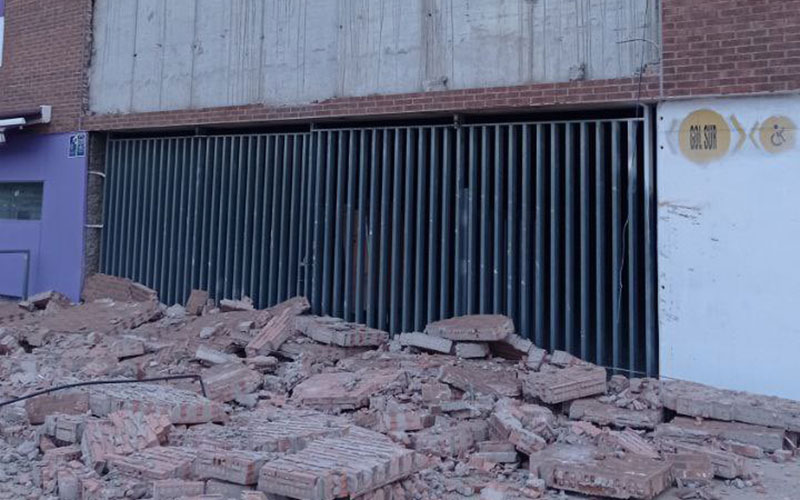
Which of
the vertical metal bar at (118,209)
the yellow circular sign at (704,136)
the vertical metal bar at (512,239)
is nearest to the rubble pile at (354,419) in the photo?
the vertical metal bar at (512,239)

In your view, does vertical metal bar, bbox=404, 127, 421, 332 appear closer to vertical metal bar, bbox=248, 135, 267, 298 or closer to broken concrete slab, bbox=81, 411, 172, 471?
vertical metal bar, bbox=248, 135, 267, 298

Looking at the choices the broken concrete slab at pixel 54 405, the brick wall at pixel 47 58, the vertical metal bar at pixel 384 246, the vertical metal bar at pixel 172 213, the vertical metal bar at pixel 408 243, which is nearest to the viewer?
the broken concrete slab at pixel 54 405

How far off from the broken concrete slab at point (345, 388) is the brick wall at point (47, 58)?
6628 mm

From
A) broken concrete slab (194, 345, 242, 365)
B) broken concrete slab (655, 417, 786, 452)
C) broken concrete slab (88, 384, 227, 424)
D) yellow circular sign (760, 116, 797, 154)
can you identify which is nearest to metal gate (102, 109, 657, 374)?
yellow circular sign (760, 116, 797, 154)

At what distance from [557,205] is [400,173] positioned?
193 centimetres

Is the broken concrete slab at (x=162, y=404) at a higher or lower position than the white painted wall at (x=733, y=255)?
lower

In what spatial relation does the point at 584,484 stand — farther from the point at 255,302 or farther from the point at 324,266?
the point at 255,302

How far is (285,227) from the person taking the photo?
9820mm

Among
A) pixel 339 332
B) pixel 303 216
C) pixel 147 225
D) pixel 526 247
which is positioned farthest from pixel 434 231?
pixel 147 225

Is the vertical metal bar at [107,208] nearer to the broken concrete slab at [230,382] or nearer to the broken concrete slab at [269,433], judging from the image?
the broken concrete slab at [230,382]

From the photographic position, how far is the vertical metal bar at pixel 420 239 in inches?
344

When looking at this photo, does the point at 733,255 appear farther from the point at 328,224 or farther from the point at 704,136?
the point at 328,224

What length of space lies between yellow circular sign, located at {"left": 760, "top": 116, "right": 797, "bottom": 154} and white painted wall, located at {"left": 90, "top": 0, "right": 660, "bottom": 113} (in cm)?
126

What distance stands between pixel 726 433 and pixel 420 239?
3.83 metres
